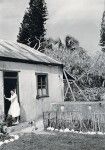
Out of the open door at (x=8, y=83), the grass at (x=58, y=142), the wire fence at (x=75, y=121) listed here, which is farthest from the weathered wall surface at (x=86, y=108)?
the open door at (x=8, y=83)

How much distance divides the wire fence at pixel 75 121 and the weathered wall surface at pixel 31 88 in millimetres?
2516

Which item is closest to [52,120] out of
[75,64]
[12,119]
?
[12,119]

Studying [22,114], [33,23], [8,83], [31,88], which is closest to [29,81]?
[31,88]

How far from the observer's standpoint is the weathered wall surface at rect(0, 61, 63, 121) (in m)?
17.4

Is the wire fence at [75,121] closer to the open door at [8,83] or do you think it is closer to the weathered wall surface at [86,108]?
the weathered wall surface at [86,108]

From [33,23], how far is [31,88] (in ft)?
97.3

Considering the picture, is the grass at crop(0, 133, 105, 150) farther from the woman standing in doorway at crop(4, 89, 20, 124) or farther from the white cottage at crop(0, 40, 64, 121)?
the white cottage at crop(0, 40, 64, 121)

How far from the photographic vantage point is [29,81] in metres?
18.3

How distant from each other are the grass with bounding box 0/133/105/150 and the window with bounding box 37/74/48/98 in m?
6.22

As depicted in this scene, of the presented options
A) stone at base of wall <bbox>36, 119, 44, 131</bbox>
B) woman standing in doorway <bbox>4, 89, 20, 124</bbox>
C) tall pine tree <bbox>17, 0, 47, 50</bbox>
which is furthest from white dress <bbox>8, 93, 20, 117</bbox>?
tall pine tree <bbox>17, 0, 47, 50</bbox>

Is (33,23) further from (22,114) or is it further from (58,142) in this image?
(58,142)

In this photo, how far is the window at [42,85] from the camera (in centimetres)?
1947

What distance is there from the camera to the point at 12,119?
53.6 feet

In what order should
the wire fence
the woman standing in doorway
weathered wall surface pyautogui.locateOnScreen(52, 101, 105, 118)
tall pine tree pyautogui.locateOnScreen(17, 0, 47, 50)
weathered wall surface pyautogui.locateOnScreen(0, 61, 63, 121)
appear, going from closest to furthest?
the wire fence
weathered wall surface pyautogui.locateOnScreen(52, 101, 105, 118)
the woman standing in doorway
weathered wall surface pyautogui.locateOnScreen(0, 61, 63, 121)
tall pine tree pyautogui.locateOnScreen(17, 0, 47, 50)
